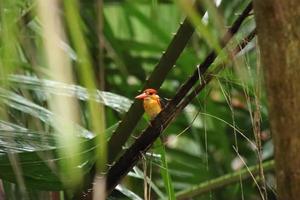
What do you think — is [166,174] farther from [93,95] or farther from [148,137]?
[93,95]

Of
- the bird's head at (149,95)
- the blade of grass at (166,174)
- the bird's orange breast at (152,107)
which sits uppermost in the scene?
the bird's head at (149,95)

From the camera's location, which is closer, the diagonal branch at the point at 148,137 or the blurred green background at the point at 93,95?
the blurred green background at the point at 93,95

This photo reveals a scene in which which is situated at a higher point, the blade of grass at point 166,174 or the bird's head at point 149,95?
the bird's head at point 149,95

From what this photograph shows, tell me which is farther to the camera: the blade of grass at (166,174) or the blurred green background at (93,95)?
the blade of grass at (166,174)

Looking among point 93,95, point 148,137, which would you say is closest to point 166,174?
point 148,137

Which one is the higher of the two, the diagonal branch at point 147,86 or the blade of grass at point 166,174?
the diagonal branch at point 147,86

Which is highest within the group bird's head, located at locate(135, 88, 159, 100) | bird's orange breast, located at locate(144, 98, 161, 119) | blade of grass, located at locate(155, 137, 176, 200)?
bird's head, located at locate(135, 88, 159, 100)

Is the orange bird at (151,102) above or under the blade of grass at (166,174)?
above

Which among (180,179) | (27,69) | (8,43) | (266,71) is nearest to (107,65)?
(180,179)

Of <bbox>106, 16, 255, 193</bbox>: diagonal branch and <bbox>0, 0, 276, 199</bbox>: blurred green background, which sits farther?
<bbox>106, 16, 255, 193</bbox>: diagonal branch
